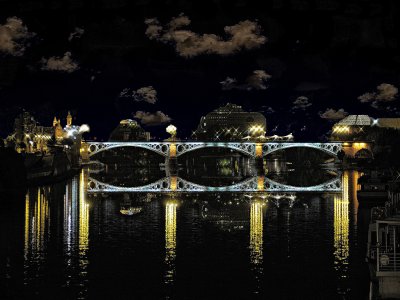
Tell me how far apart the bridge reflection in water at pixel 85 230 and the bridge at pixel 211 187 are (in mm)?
2484

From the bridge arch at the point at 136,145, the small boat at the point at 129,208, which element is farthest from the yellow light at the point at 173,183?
the bridge arch at the point at 136,145

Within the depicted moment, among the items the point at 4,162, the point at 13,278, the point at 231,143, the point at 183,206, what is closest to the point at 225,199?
the point at 183,206

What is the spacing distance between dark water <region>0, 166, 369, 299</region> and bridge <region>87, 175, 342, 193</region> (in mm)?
17226

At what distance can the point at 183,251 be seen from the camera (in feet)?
131

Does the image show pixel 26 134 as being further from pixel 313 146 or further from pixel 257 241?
pixel 257 241

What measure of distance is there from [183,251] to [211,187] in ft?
161

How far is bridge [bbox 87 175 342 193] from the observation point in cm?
8331

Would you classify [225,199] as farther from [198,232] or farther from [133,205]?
[198,232]

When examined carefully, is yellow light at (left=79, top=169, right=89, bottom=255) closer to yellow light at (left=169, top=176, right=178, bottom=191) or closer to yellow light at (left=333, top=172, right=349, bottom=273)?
yellow light at (left=169, top=176, right=178, bottom=191)

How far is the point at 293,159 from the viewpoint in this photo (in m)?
172

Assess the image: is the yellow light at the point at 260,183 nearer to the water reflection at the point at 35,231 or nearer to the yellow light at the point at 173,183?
the yellow light at the point at 173,183

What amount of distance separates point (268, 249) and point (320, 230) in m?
8.06

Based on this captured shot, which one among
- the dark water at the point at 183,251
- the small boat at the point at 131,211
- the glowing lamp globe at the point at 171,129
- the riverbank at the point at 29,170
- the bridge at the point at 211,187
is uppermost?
the glowing lamp globe at the point at 171,129

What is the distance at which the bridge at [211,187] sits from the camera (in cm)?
8331
